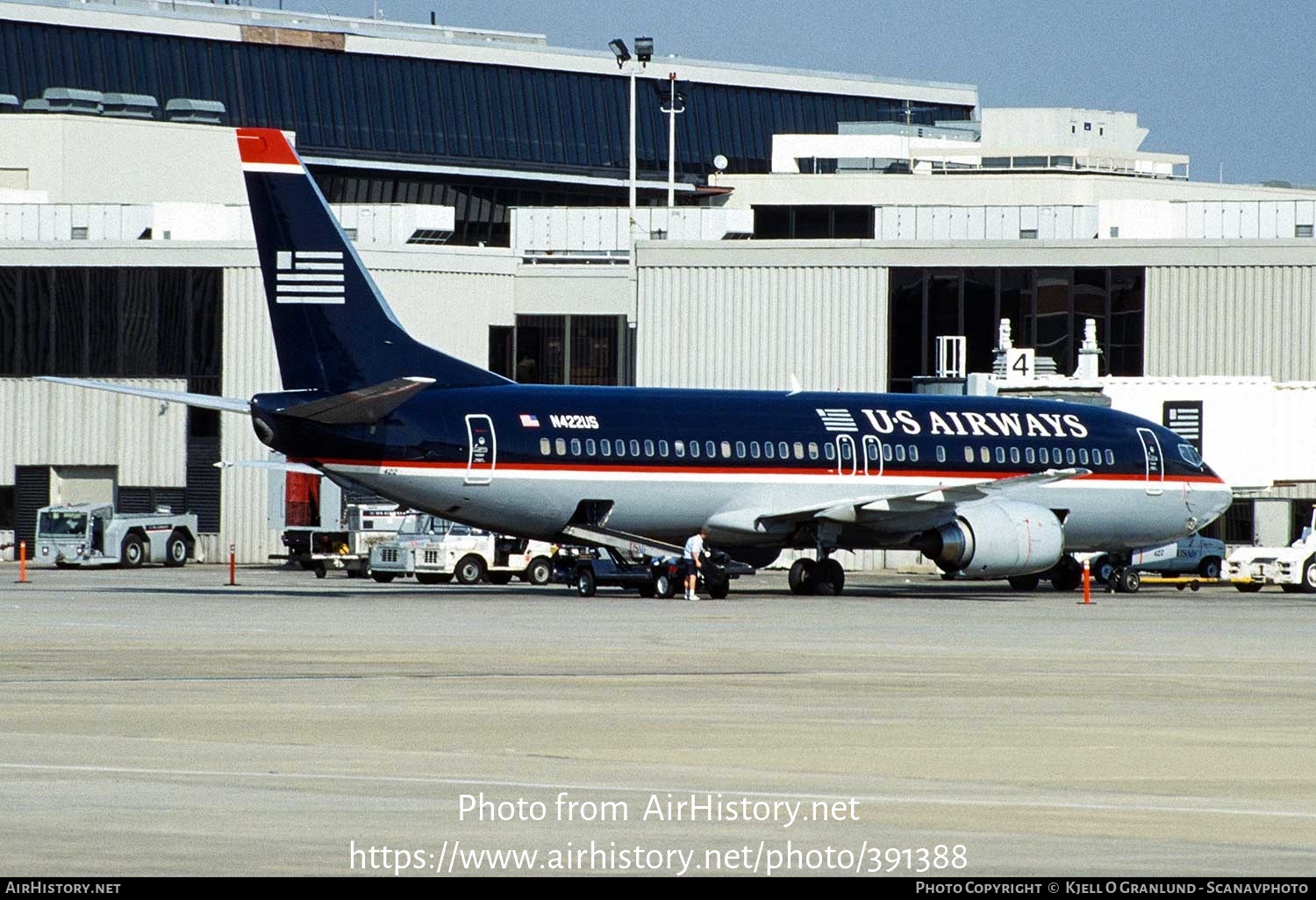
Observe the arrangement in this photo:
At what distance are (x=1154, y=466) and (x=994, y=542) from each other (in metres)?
6.23

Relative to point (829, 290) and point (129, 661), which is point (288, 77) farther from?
point (129, 661)

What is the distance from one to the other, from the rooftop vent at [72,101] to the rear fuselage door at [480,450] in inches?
2058

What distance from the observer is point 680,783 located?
Answer: 13922 mm

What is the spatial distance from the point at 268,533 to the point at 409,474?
91.8ft

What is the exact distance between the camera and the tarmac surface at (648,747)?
1129 cm

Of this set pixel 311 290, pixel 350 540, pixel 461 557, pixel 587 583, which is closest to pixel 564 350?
pixel 350 540

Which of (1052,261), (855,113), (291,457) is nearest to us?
(291,457)

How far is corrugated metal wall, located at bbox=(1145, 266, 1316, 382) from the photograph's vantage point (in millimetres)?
60500

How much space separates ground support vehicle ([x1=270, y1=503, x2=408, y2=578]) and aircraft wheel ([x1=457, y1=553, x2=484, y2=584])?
14.4 ft

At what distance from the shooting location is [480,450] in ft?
127

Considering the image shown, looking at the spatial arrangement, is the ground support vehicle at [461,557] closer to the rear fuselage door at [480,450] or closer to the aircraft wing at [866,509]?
the aircraft wing at [866,509]

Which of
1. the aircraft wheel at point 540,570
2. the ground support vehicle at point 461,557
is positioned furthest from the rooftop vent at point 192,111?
the aircraft wheel at point 540,570

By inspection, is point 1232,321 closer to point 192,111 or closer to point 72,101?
point 192,111

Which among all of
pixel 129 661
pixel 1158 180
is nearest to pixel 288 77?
pixel 1158 180
